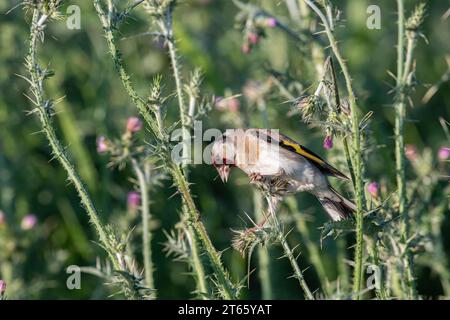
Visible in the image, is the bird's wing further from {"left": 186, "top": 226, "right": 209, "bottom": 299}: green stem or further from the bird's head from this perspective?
{"left": 186, "top": 226, "right": 209, "bottom": 299}: green stem

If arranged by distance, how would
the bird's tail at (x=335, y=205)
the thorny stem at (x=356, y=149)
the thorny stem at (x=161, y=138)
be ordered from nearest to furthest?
the thorny stem at (x=356, y=149), the thorny stem at (x=161, y=138), the bird's tail at (x=335, y=205)

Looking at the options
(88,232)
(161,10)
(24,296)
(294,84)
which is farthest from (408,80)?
(88,232)

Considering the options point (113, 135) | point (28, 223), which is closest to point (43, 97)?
point (28, 223)

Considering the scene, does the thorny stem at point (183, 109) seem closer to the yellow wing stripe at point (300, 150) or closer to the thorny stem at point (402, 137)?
the yellow wing stripe at point (300, 150)

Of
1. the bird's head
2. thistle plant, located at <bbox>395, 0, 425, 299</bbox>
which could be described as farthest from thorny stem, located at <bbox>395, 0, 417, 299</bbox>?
the bird's head

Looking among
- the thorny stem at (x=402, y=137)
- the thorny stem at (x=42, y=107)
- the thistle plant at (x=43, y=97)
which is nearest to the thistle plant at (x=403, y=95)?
the thorny stem at (x=402, y=137)
